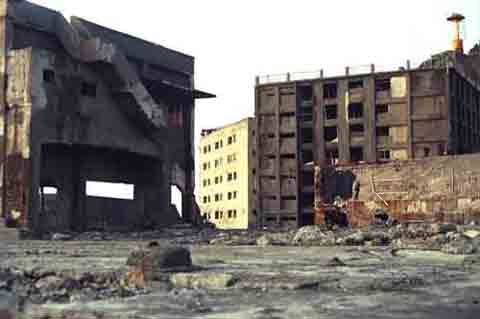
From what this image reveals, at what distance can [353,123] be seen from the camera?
5169 centimetres

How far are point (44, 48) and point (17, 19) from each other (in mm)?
1949

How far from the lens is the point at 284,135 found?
54094 millimetres

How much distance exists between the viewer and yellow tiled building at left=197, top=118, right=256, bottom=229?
243ft

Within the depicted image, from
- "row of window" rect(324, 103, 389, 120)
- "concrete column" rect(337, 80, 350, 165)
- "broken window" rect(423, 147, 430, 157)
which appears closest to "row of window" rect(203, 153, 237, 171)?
"row of window" rect(324, 103, 389, 120)

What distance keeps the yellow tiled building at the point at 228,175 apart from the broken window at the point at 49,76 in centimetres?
4203

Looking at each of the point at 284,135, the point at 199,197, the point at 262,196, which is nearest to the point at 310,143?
the point at 284,135

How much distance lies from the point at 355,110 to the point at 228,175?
29385 mm

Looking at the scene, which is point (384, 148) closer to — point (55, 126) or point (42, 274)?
point (55, 126)

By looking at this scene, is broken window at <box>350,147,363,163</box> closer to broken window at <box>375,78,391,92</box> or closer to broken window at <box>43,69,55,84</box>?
broken window at <box>375,78,391,92</box>

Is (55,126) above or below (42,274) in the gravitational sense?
above

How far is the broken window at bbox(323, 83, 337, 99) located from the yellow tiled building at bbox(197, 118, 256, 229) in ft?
56.9

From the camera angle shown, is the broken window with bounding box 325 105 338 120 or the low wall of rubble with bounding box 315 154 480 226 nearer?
the low wall of rubble with bounding box 315 154 480 226

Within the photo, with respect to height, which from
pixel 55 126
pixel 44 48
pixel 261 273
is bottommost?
pixel 261 273

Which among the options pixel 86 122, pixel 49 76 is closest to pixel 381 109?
pixel 86 122
